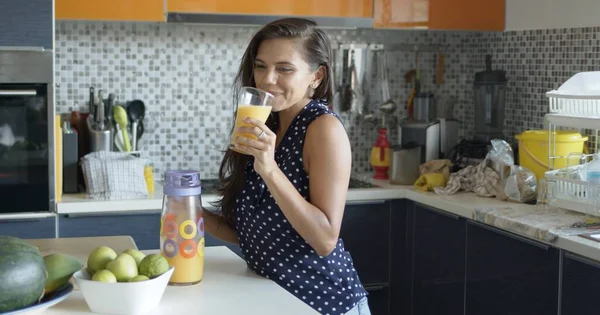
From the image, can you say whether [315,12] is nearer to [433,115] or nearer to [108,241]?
[433,115]

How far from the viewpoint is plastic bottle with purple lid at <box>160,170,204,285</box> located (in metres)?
2.02

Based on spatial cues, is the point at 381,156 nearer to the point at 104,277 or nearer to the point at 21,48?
the point at 21,48

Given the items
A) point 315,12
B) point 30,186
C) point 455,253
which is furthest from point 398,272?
point 30,186

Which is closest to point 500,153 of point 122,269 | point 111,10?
point 111,10

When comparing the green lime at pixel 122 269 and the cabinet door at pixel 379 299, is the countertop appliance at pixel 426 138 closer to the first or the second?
the cabinet door at pixel 379 299

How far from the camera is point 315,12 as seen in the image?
3887 millimetres

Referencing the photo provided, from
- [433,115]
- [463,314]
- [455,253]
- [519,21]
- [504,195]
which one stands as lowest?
[463,314]

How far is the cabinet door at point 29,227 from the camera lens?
3432mm

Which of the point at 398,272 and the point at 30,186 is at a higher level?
the point at 30,186

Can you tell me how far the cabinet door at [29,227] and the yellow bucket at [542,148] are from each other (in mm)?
1903

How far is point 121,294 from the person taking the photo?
1.76 metres

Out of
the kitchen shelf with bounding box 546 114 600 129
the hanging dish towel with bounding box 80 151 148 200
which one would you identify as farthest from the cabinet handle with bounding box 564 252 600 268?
the hanging dish towel with bounding box 80 151 148 200

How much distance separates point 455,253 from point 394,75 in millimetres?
1250

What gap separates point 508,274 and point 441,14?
143cm
